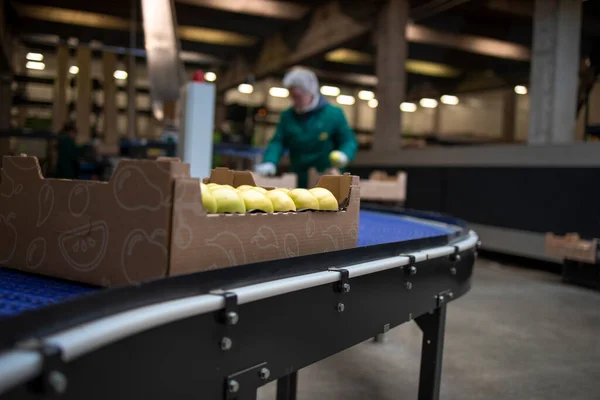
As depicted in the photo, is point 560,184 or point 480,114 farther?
point 480,114

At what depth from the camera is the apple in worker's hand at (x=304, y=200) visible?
1081 millimetres

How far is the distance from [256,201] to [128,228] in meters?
0.25

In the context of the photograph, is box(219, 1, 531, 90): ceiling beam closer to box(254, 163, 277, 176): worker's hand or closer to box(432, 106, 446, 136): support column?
box(432, 106, 446, 136): support column

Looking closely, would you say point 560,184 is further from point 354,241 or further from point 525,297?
point 354,241

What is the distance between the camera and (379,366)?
112 inches

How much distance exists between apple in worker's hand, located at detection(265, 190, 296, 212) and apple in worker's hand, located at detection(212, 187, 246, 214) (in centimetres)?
11

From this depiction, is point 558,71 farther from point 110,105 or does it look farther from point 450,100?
point 450,100

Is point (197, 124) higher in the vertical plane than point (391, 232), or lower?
higher

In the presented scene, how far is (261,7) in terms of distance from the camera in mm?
11172

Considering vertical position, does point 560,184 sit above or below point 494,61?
below

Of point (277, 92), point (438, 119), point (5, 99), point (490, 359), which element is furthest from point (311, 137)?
point (438, 119)

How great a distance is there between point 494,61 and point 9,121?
11825 millimetres

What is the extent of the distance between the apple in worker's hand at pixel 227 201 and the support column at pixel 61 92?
11.6 m

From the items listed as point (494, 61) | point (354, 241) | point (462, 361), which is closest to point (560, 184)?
point (462, 361)
